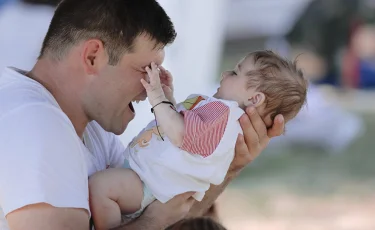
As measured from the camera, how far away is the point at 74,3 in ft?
8.36

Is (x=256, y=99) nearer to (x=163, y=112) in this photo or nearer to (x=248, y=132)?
(x=248, y=132)

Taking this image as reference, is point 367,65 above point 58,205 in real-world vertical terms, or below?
below

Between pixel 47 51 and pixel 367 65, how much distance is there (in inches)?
418

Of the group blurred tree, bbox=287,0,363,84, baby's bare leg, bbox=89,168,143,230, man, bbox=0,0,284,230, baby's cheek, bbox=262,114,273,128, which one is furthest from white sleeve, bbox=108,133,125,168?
blurred tree, bbox=287,0,363,84

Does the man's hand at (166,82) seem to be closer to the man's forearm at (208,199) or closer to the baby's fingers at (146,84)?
the baby's fingers at (146,84)

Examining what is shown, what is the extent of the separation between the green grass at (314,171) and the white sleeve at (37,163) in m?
6.75

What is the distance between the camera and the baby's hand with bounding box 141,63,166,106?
2475mm

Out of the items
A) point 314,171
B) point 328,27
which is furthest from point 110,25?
point 328,27

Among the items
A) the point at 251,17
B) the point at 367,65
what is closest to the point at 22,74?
the point at 367,65

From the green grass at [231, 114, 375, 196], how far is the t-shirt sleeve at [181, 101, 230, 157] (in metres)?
6.54

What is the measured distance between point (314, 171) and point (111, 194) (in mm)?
7674

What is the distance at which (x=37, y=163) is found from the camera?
221 centimetres

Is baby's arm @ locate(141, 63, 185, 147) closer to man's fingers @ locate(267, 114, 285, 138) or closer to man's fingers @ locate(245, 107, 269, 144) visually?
man's fingers @ locate(245, 107, 269, 144)

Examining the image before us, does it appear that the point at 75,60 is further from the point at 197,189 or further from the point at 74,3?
the point at 197,189
